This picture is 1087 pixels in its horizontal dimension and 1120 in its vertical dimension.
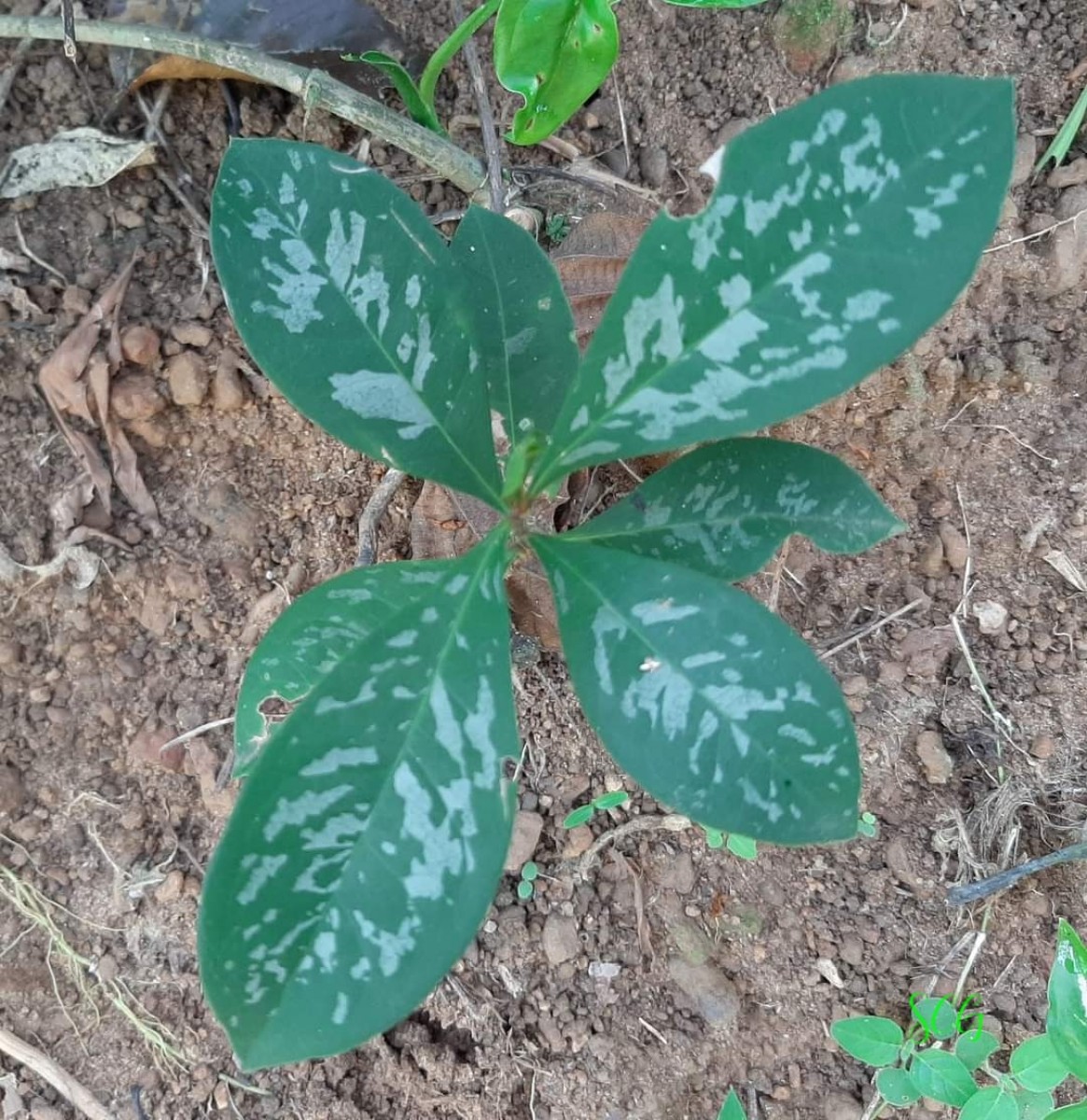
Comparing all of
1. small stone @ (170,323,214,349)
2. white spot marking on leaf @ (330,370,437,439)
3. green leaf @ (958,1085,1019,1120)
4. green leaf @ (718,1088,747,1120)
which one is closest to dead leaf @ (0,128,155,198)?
small stone @ (170,323,214,349)

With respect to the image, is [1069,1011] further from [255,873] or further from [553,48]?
[553,48]

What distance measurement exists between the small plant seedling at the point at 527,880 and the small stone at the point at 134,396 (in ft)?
3.02

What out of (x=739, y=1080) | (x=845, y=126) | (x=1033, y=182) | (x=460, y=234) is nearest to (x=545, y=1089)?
(x=739, y=1080)

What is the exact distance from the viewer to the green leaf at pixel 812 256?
688mm

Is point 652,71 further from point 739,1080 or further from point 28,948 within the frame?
point 28,948

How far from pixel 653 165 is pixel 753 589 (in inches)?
26.7

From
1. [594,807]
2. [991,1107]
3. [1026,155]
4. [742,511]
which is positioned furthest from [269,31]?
[991,1107]

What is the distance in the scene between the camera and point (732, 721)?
0.82 meters

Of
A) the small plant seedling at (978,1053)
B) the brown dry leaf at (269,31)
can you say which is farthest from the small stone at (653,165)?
the small plant seedling at (978,1053)

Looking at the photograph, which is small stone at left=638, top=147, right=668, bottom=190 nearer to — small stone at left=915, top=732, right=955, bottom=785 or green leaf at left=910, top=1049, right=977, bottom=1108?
small stone at left=915, top=732, right=955, bottom=785

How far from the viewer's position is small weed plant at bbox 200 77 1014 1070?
715 millimetres

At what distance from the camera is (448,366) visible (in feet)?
2.98

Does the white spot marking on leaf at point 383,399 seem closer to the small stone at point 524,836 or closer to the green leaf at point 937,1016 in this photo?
the small stone at point 524,836

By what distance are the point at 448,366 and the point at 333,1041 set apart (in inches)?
24.1
